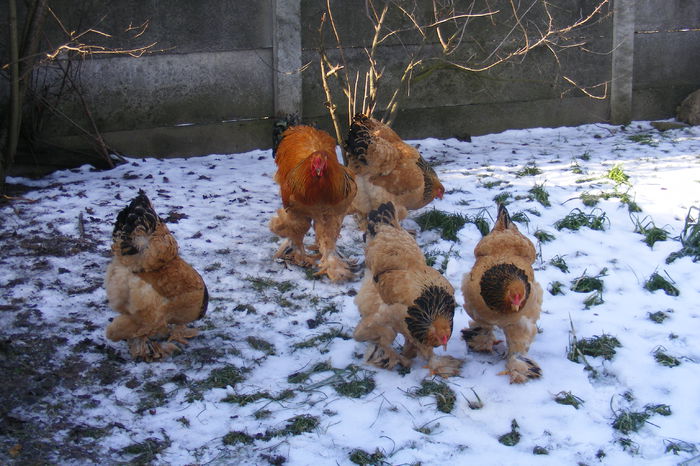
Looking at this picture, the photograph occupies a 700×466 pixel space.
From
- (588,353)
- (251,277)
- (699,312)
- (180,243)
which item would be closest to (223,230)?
(180,243)

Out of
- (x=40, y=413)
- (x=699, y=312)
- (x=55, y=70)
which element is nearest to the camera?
(x=40, y=413)

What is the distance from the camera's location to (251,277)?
5.17m

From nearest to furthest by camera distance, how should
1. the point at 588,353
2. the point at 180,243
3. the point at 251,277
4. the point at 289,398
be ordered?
the point at 289,398 → the point at 588,353 → the point at 251,277 → the point at 180,243

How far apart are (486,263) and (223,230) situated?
8.68 feet

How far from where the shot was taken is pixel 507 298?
12.0ft

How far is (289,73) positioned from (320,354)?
3.70 metres

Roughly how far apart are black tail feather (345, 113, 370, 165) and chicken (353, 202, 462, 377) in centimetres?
143

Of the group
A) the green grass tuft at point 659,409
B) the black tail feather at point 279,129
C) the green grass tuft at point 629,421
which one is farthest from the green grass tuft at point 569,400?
the black tail feather at point 279,129

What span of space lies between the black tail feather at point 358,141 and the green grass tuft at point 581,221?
1727 mm

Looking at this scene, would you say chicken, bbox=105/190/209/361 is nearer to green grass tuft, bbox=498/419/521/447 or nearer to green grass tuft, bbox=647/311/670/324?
green grass tuft, bbox=498/419/521/447

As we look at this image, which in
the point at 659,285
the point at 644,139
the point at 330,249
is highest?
the point at 644,139

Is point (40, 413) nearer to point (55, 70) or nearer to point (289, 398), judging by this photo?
point (289, 398)

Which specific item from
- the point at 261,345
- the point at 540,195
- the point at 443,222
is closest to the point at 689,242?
the point at 540,195

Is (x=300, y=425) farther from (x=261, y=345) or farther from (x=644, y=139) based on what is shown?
(x=644, y=139)
